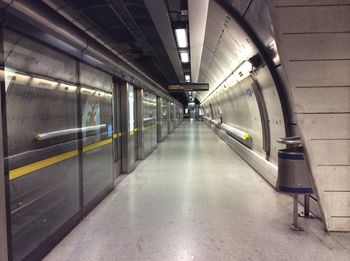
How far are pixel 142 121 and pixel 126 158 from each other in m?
2.08

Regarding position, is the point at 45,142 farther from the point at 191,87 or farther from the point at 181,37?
the point at 191,87

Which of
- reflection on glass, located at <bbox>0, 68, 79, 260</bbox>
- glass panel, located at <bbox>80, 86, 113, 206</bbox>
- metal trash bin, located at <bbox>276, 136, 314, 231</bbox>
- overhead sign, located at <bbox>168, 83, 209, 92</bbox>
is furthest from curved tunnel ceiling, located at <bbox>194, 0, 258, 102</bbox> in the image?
overhead sign, located at <bbox>168, 83, 209, 92</bbox>

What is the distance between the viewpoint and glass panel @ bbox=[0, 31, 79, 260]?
92.9 inches

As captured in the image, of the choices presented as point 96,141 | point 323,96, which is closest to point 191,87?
point 96,141

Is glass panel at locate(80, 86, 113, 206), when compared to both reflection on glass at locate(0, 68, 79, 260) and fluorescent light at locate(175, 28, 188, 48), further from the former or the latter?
fluorescent light at locate(175, 28, 188, 48)

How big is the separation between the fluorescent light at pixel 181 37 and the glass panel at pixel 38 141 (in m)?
3.45

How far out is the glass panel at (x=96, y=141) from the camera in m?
→ 3.92

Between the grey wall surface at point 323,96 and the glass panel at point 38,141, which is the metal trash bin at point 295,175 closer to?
the grey wall surface at point 323,96

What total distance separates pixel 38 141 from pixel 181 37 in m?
5.00

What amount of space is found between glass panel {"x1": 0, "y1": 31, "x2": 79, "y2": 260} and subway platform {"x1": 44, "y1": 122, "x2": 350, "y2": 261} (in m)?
0.38

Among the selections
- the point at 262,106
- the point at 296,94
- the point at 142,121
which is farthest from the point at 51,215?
the point at 142,121

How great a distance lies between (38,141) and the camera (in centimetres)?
274

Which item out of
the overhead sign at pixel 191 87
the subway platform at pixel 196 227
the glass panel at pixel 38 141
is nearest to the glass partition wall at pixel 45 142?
the glass panel at pixel 38 141

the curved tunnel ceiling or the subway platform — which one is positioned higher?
the curved tunnel ceiling
